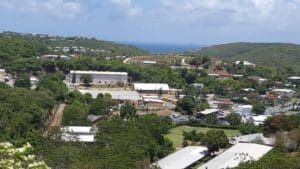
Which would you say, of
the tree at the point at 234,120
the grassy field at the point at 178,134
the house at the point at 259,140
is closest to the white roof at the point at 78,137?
the grassy field at the point at 178,134

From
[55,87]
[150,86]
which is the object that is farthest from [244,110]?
[55,87]

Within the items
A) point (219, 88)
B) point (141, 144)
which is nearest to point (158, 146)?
point (141, 144)

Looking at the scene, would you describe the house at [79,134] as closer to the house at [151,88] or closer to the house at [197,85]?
the house at [151,88]

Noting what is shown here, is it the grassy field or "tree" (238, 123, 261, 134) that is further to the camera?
"tree" (238, 123, 261, 134)

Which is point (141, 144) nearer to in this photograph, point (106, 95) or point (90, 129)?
point (90, 129)

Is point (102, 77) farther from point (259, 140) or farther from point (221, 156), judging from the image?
point (221, 156)

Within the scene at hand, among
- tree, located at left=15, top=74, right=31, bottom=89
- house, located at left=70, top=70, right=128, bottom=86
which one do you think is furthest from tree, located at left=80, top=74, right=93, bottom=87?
tree, located at left=15, top=74, right=31, bottom=89

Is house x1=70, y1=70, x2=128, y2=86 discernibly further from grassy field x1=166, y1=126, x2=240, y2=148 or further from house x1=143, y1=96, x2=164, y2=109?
grassy field x1=166, y1=126, x2=240, y2=148
